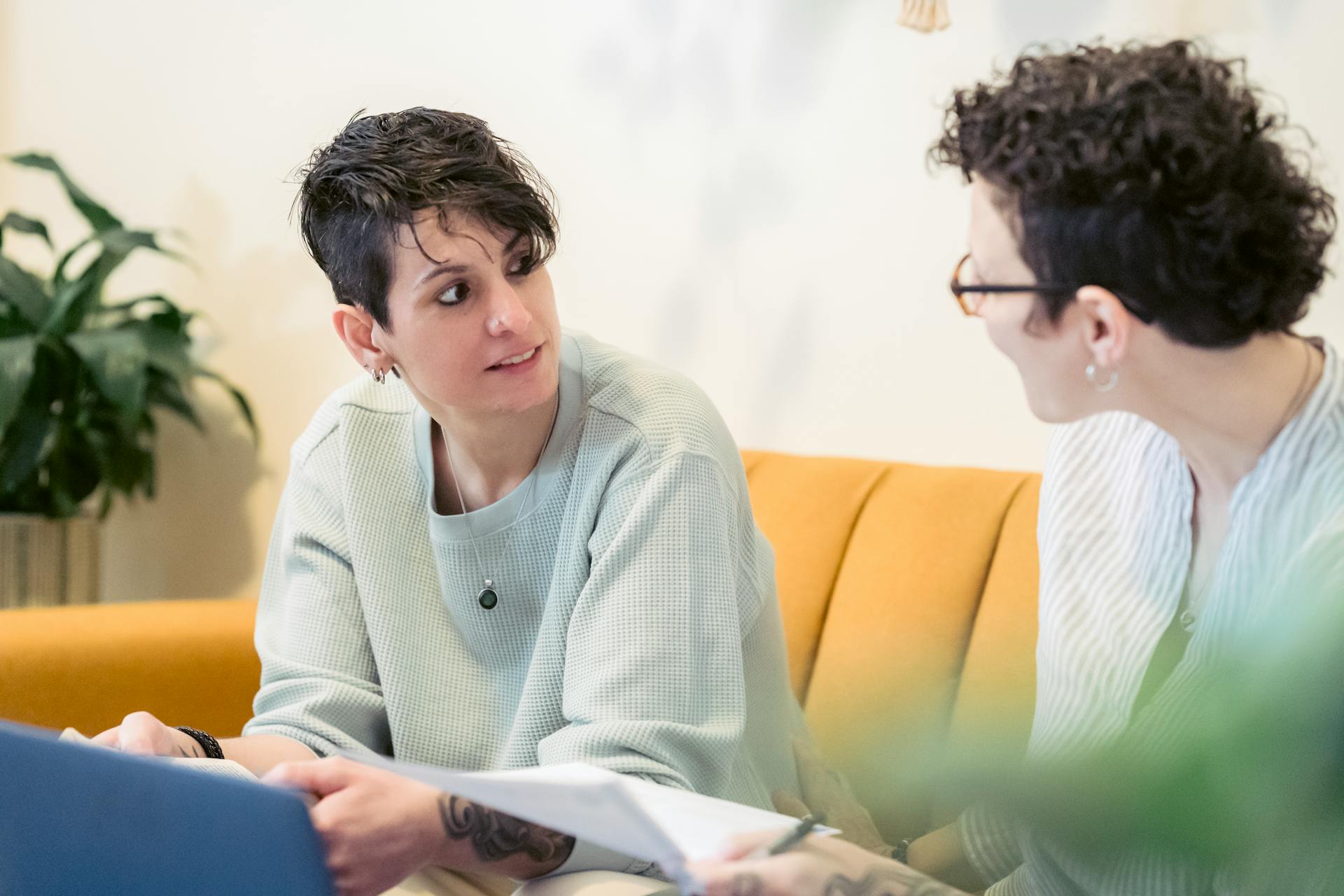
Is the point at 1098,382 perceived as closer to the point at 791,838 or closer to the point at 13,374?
the point at 791,838

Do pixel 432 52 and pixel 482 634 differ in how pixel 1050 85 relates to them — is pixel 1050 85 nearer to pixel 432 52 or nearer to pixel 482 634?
pixel 482 634

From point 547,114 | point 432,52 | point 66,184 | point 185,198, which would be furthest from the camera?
point 185,198

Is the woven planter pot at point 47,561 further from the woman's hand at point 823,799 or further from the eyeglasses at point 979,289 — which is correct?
the eyeglasses at point 979,289

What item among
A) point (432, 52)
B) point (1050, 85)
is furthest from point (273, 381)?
point (1050, 85)

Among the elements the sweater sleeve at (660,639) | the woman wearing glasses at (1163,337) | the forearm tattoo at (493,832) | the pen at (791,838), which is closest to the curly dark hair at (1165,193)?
the woman wearing glasses at (1163,337)

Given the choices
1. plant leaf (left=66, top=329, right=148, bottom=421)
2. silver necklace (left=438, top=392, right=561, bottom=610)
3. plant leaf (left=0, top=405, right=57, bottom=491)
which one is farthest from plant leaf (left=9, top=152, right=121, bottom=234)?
silver necklace (left=438, top=392, right=561, bottom=610)

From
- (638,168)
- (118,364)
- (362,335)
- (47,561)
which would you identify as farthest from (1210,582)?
(47,561)

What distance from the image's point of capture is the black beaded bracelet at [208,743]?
122 cm

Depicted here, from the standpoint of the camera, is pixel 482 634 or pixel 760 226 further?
pixel 760 226

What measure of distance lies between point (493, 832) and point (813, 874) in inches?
14.6

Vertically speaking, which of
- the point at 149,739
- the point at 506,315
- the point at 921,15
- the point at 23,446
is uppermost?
the point at 921,15

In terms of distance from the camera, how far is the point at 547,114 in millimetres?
2248

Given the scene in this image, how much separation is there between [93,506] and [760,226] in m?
1.75

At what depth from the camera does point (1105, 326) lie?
2.73ft
